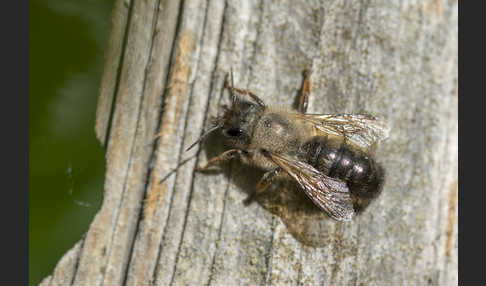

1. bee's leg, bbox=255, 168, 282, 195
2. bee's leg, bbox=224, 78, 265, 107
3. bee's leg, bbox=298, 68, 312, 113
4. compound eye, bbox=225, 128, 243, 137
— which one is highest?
bee's leg, bbox=298, 68, 312, 113

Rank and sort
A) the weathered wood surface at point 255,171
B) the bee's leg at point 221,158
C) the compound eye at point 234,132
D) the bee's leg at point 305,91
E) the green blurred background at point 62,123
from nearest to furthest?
the green blurred background at point 62,123
the weathered wood surface at point 255,171
the bee's leg at point 221,158
the bee's leg at point 305,91
the compound eye at point 234,132

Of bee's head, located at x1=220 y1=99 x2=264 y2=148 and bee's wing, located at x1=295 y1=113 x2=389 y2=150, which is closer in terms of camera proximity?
bee's head, located at x1=220 y1=99 x2=264 y2=148

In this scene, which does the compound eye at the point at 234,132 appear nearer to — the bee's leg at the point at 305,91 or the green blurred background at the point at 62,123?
the bee's leg at the point at 305,91

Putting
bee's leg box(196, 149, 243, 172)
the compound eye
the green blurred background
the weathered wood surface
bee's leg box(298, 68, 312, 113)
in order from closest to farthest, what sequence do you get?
the green blurred background → the weathered wood surface → bee's leg box(196, 149, 243, 172) → bee's leg box(298, 68, 312, 113) → the compound eye

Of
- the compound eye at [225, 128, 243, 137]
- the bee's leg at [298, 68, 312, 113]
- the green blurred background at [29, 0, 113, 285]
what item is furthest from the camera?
the compound eye at [225, 128, 243, 137]

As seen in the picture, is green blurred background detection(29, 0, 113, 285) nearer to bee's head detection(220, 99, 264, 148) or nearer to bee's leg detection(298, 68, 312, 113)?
bee's head detection(220, 99, 264, 148)

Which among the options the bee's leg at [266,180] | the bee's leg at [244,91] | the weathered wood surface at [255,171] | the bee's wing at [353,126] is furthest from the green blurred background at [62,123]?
the bee's wing at [353,126]

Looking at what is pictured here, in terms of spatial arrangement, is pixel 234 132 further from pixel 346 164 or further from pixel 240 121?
pixel 346 164

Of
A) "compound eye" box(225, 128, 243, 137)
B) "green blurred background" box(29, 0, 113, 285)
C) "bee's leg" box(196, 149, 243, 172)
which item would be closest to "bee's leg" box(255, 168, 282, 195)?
"bee's leg" box(196, 149, 243, 172)
